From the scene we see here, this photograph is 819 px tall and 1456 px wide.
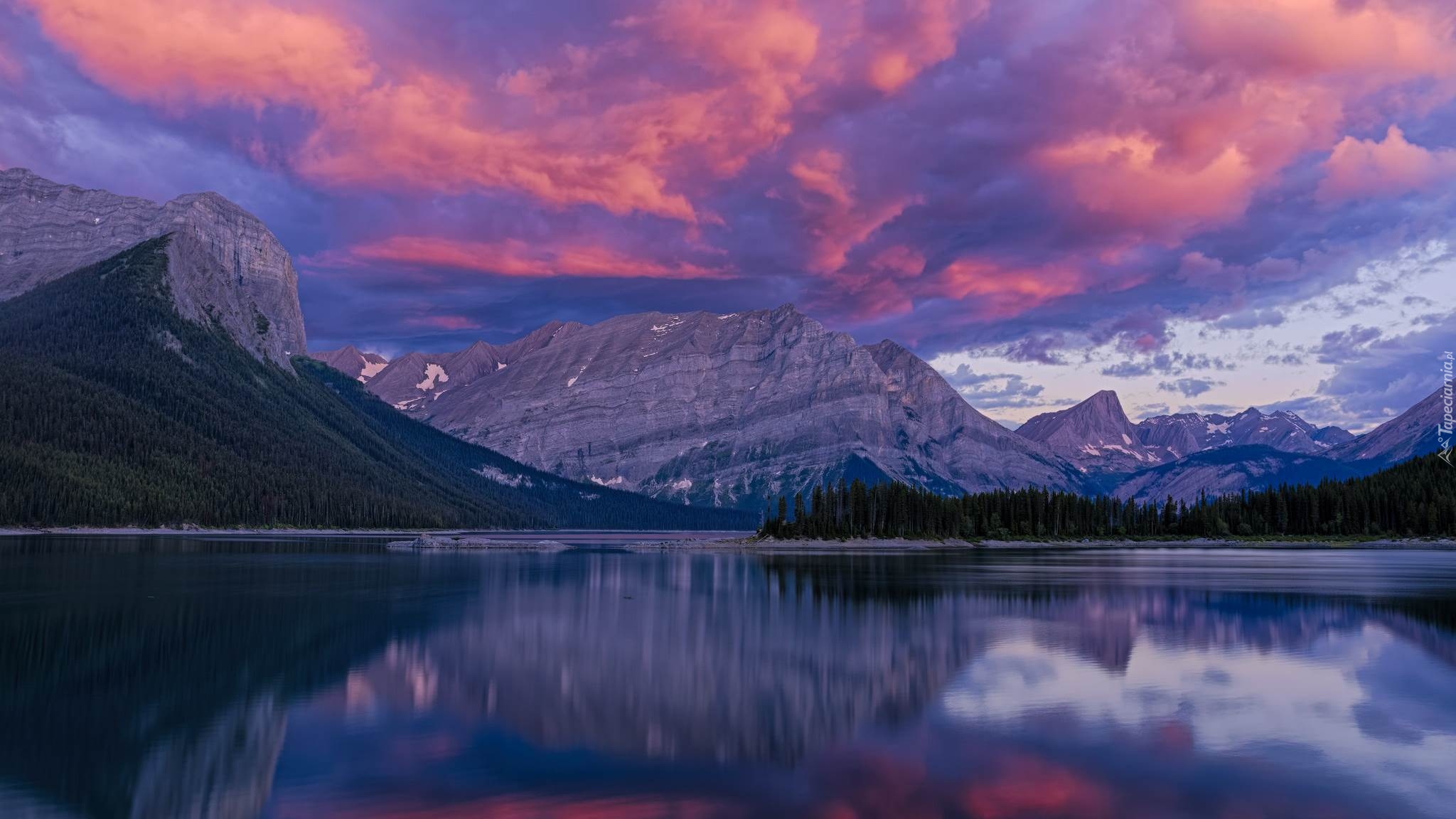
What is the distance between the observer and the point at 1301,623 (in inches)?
2862

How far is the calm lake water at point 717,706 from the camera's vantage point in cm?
2764

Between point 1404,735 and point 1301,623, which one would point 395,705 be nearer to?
point 1404,735

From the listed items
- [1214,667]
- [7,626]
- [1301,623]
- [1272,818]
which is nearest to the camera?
[1272,818]

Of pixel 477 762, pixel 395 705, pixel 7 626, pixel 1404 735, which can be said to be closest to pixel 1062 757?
pixel 1404 735

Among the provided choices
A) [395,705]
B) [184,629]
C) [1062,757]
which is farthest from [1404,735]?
[184,629]

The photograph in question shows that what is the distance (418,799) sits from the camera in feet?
88.5

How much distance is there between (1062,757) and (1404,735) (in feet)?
49.5

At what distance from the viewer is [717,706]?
134 feet

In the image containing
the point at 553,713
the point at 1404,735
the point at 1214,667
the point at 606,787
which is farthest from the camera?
the point at 1214,667

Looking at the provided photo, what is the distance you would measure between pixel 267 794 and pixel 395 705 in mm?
12687

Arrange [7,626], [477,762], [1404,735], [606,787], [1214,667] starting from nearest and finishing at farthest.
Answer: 1. [606,787]
2. [477,762]
3. [1404,735]
4. [1214,667]
5. [7,626]

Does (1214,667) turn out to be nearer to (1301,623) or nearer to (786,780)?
(1301,623)

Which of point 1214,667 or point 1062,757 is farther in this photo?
point 1214,667

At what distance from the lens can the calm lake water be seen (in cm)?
2764
